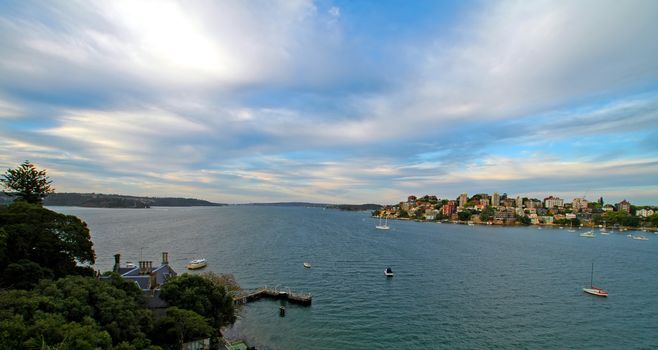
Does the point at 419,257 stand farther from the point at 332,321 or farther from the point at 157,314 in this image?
the point at 157,314

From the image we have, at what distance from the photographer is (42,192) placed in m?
49.3

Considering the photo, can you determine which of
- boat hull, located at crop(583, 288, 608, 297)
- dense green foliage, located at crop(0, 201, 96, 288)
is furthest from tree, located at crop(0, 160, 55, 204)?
boat hull, located at crop(583, 288, 608, 297)

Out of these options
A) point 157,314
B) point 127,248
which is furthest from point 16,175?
point 127,248

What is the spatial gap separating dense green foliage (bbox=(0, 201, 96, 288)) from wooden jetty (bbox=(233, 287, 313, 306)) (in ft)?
71.3

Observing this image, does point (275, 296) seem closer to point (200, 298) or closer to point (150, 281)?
point (150, 281)

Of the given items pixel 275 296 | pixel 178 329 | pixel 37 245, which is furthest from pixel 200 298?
pixel 275 296

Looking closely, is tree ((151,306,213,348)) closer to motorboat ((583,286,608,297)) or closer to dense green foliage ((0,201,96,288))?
dense green foliage ((0,201,96,288))

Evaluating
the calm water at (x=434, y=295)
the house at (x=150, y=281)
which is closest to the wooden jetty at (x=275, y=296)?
the calm water at (x=434, y=295)

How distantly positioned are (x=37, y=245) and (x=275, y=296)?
31.1 metres

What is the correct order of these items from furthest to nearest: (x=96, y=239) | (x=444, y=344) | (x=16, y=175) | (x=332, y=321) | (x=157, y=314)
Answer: (x=96, y=239), (x=16, y=175), (x=332, y=321), (x=444, y=344), (x=157, y=314)

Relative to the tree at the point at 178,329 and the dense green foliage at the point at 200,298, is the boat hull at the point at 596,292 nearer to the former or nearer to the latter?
the dense green foliage at the point at 200,298

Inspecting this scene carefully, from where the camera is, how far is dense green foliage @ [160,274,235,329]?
1169 inches

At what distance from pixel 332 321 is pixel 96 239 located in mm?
100013

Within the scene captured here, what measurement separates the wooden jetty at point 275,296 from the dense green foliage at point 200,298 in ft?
57.6
